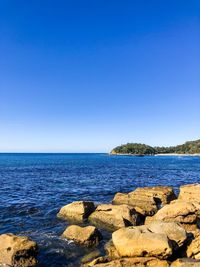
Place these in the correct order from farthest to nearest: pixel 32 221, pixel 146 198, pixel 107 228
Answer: pixel 146 198
pixel 32 221
pixel 107 228

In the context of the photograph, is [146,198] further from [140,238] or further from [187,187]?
[140,238]

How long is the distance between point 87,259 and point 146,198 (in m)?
15.1

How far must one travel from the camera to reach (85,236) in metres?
20.0

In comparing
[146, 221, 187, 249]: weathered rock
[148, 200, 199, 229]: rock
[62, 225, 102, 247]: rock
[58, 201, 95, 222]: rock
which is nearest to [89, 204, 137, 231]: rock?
[58, 201, 95, 222]: rock

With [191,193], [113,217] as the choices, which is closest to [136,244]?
[113,217]

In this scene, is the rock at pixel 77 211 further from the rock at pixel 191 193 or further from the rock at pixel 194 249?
the rock at pixel 194 249

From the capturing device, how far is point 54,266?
16984 mm

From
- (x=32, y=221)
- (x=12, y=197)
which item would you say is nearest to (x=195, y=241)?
(x=32, y=221)

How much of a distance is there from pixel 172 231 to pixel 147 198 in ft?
45.2

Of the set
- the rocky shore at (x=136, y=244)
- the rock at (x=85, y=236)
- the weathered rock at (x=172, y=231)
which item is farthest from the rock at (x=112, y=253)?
the weathered rock at (x=172, y=231)

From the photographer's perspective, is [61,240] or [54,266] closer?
[54,266]

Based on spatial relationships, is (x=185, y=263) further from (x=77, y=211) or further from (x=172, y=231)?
(x=77, y=211)

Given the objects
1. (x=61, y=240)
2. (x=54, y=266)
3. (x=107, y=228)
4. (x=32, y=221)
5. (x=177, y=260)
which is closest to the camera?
(x=177, y=260)

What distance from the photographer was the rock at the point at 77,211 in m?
26.2
